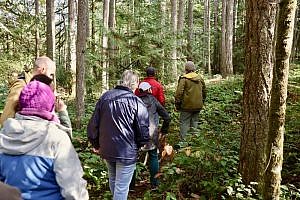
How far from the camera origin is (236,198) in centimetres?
516

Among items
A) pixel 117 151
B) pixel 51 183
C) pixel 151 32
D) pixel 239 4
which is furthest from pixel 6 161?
pixel 239 4

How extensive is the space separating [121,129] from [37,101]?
2115 mm

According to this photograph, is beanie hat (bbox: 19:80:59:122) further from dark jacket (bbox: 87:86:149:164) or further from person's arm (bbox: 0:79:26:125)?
dark jacket (bbox: 87:86:149:164)

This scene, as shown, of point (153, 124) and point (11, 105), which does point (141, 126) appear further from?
point (11, 105)

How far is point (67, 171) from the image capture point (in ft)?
9.56

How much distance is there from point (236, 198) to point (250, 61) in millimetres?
1817

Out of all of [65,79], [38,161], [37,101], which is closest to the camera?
[38,161]

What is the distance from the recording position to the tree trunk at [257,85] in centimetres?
526

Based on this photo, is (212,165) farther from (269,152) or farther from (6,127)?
(6,127)

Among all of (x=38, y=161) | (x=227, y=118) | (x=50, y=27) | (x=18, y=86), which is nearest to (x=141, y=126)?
(x=18, y=86)

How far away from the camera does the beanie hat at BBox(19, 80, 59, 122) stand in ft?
10.0

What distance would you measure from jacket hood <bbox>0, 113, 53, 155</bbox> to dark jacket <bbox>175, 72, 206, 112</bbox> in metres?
5.92

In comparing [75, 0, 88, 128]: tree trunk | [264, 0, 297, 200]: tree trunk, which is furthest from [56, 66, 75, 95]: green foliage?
[264, 0, 297, 200]: tree trunk

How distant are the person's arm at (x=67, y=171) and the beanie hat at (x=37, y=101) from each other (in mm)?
255
